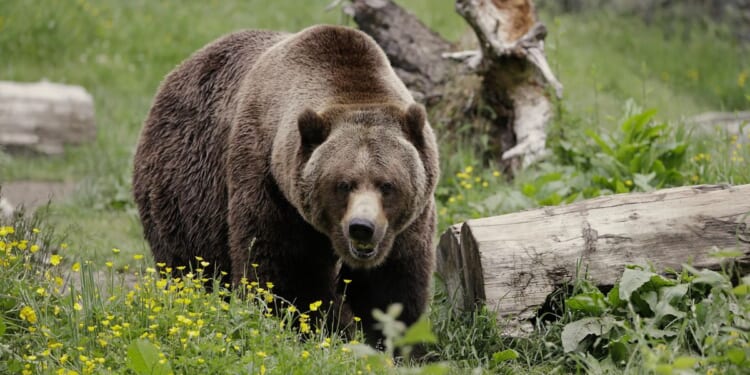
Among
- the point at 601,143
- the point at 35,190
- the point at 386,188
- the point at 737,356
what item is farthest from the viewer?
the point at 35,190

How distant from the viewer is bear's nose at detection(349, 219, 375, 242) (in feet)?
14.5

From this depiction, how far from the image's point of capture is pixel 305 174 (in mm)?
4801

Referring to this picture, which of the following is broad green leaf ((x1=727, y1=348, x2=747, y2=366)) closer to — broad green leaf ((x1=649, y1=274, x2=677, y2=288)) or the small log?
broad green leaf ((x1=649, y1=274, x2=677, y2=288))

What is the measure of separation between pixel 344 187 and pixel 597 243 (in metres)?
1.43

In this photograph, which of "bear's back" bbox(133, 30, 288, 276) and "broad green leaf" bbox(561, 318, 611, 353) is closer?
"broad green leaf" bbox(561, 318, 611, 353)

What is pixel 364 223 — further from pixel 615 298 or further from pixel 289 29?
pixel 289 29

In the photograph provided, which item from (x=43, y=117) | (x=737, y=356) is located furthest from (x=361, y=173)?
(x=43, y=117)

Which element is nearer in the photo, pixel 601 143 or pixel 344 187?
pixel 344 187

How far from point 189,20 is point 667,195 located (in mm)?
10318

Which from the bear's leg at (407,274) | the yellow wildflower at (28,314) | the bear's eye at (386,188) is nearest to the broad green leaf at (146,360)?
the yellow wildflower at (28,314)

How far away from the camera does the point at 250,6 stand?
15227 mm

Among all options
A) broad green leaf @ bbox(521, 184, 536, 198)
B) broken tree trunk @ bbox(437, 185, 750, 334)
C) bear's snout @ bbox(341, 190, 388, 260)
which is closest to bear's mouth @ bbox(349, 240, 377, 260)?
bear's snout @ bbox(341, 190, 388, 260)

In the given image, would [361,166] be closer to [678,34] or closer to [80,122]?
[80,122]

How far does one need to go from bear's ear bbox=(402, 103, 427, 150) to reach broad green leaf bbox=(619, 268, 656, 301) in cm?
125
